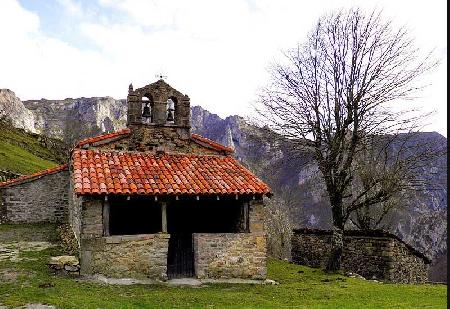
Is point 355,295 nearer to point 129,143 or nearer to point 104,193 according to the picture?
point 104,193

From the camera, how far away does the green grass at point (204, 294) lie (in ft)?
32.1

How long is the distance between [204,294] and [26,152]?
138 ft

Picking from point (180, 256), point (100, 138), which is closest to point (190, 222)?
point (180, 256)

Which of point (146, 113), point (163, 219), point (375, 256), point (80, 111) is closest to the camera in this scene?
point (163, 219)

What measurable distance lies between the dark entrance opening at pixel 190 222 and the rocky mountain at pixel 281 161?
3.84 metres

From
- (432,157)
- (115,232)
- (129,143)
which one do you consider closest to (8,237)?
(115,232)

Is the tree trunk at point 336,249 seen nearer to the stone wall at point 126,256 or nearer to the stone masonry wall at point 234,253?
the stone masonry wall at point 234,253

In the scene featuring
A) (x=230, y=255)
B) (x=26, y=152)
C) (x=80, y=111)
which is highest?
(x=80, y=111)

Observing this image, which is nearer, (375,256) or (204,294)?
(204,294)

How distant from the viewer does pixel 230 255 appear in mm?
14000

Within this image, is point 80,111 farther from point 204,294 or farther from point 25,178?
point 204,294

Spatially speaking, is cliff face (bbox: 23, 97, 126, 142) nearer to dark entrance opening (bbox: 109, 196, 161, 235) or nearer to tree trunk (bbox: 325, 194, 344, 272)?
dark entrance opening (bbox: 109, 196, 161, 235)

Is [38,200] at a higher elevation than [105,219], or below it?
higher

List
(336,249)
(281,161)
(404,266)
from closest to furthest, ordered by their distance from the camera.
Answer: (336,249) < (404,266) < (281,161)
